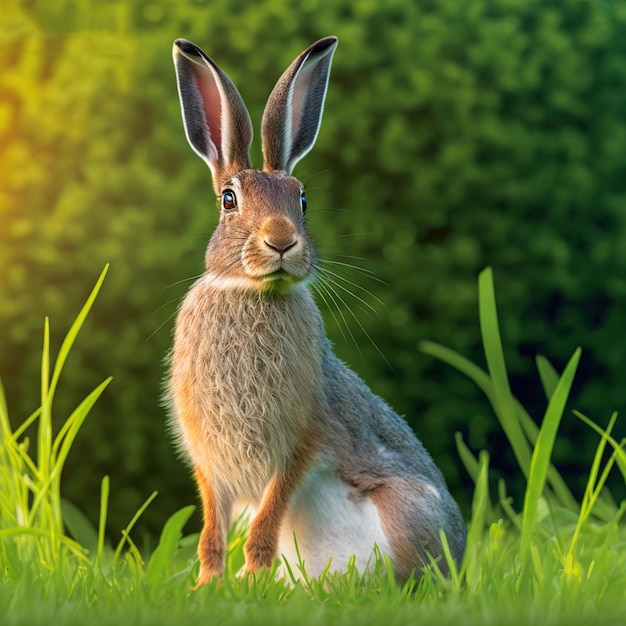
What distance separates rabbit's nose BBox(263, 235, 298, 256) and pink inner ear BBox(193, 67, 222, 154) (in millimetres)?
566

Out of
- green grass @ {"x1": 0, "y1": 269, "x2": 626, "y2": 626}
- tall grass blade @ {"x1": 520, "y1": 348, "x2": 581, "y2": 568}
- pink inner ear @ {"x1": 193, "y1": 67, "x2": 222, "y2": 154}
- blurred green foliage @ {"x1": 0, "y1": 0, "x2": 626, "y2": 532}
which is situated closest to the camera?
green grass @ {"x1": 0, "y1": 269, "x2": 626, "y2": 626}

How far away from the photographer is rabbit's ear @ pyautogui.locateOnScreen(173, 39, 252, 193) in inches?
117

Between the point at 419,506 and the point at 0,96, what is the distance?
351 cm

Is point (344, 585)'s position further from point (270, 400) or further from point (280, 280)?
point (280, 280)

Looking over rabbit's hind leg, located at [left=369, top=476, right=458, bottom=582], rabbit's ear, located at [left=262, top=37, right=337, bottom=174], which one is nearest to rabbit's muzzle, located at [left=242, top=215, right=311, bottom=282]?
rabbit's ear, located at [left=262, top=37, right=337, bottom=174]

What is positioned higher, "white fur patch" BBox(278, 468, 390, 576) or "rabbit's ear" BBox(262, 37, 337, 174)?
"rabbit's ear" BBox(262, 37, 337, 174)

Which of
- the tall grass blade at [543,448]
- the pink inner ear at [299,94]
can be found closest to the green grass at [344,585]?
the tall grass blade at [543,448]

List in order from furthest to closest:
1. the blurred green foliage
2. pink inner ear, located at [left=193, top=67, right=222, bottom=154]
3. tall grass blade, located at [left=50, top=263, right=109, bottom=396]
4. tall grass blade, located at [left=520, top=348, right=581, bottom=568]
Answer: the blurred green foliage < pink inner ear, located at [left=193, top=67, right=222, bottom=154] < tall grass blade, located at [left=50, top=263, right=109, bottom=396] < tall grass blade, located at [left=520, top=348, right=581, bottom=568]

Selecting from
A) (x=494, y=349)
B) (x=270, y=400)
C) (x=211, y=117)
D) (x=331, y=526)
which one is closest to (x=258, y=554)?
(x=331, y=526)

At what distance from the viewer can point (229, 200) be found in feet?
9.77

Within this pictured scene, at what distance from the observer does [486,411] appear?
519cm

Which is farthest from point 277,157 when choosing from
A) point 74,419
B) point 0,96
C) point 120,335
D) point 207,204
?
point 0,96

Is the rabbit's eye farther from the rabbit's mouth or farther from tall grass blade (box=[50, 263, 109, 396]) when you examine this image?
tall grass blade (box=[50, 263, 109, 396])

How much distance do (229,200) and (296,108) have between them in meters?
0.43
